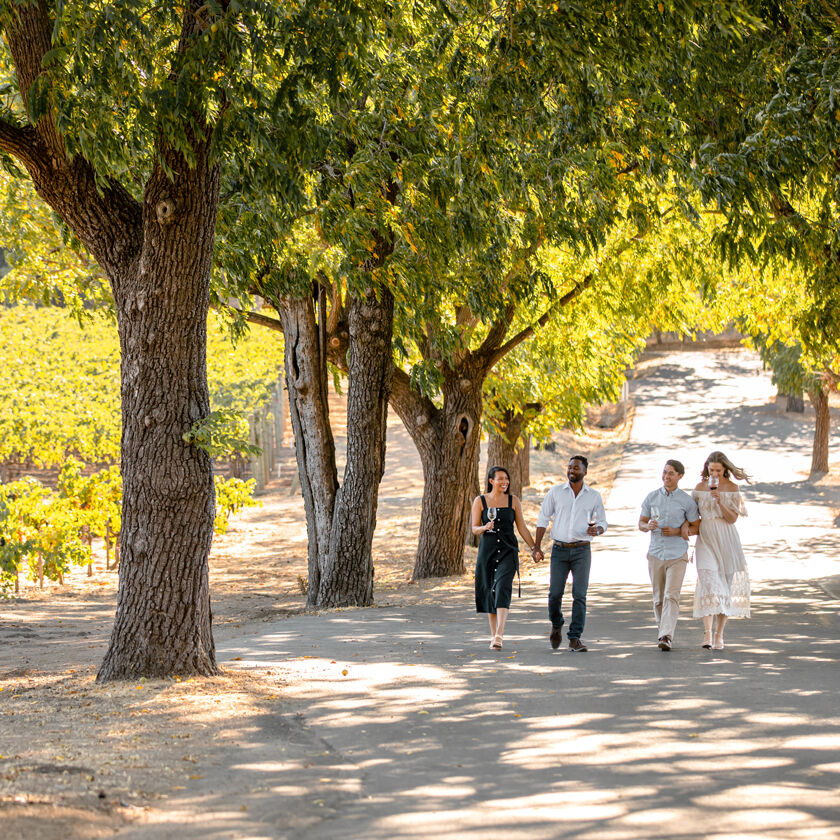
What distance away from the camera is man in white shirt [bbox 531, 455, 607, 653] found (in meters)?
9.16

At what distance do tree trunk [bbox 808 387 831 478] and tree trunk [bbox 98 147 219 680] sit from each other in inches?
1124

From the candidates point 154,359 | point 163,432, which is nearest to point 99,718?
point 163,432

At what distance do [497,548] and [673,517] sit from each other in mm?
1532

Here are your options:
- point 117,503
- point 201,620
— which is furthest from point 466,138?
point 117,503

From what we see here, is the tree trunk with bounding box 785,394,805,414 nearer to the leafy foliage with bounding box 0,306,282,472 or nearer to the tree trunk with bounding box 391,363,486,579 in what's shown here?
the leafy foliage with bounding box 0,306,282,472

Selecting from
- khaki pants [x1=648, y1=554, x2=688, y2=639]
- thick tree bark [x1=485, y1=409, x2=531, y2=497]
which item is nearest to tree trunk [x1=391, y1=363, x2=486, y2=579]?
thick tree bark [x1=485, y1=409, x2=531, y2=497]

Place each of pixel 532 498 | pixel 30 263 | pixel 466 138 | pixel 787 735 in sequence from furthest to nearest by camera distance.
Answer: pixel 532 498
pixel 30 263
pixel 466 138
pixel 787 735

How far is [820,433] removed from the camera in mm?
33812

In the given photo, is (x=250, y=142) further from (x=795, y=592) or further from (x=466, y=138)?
(x=795, y=592)

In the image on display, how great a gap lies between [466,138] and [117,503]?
1233cm

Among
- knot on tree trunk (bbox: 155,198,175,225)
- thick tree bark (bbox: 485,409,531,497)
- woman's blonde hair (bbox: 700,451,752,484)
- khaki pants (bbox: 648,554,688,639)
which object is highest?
knot on tree trunk (bbox: 155,198,175,225)

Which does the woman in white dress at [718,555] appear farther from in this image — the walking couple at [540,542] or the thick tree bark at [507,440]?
the thick tree bark at [507,440]

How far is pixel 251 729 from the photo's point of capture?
249 inches

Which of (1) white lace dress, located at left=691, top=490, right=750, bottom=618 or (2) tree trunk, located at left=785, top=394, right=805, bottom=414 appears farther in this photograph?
(2) tree trunk, located at left=785, top=394, right=805, bottom=414
